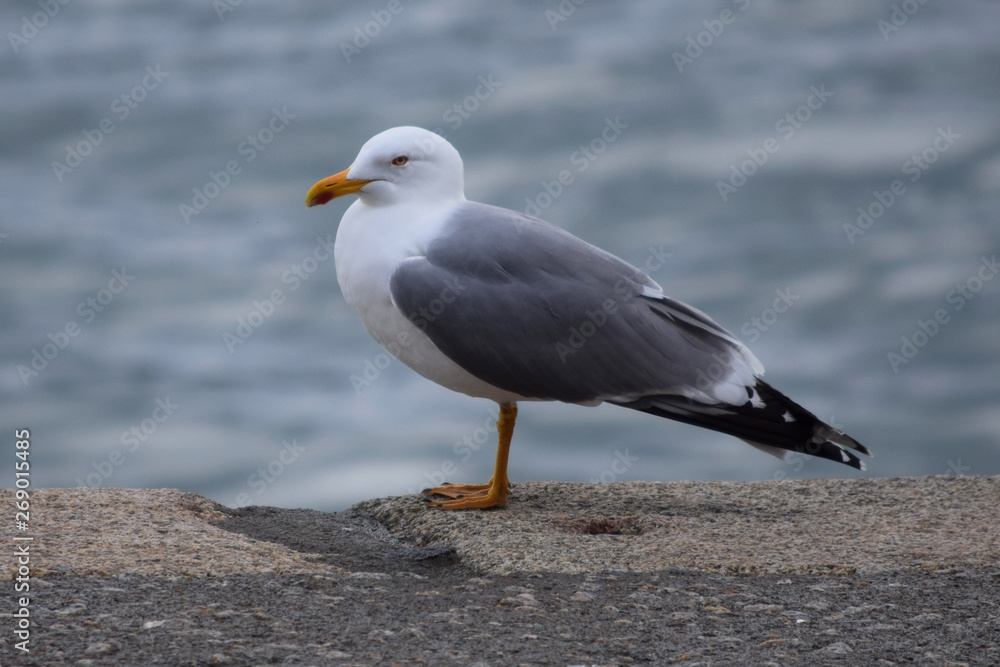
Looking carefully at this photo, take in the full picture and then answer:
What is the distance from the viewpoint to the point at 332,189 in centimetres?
525

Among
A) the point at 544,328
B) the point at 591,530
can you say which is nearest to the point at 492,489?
the point at 591,530

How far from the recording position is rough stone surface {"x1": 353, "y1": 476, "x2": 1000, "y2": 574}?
440 centimetres

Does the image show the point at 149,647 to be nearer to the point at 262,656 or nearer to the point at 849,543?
the point at 262,656

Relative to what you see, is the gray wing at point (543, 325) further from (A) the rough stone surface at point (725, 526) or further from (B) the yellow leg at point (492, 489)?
(A) the rough stone surface at point (725, 526)

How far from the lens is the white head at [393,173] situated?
5250 mm

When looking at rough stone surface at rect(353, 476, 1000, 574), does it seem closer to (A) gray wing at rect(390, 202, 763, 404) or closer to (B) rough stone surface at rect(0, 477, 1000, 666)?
(B) rough stone surface at rect(0, 477, 1000, 666)

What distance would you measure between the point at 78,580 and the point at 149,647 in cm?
70

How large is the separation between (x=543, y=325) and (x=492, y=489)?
2.80 feet

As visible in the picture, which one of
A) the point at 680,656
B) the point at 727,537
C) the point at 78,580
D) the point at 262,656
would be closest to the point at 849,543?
the point at 727,537

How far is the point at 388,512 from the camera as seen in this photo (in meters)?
5.31

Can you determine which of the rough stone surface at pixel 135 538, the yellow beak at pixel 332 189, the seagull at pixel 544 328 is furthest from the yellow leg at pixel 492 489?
the yellow beak at pixel 332 189

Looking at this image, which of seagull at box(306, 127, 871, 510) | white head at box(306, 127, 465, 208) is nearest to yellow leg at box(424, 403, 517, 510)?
seagull at box(306, 127, 871, 510)

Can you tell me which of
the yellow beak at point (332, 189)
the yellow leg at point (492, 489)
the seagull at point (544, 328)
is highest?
the yellow beak at point (332, 189)

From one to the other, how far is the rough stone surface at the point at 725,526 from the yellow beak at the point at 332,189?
1487 mm
